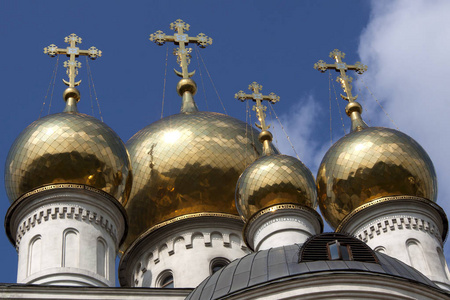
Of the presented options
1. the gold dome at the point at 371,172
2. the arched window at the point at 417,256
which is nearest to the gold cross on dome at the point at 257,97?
the gold dome at the point at 371,172

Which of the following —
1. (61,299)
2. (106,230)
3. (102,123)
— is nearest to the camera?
(61,299)

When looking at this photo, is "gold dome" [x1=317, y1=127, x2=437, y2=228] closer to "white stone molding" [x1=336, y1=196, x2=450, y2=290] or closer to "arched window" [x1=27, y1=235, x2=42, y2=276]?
"white stone molding" [x1=336, y1=196, x2=450, y2=290]

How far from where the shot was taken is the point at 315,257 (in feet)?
41.3

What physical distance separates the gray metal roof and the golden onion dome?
12.7ft

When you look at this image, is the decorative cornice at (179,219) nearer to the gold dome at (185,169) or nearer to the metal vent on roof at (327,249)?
the gold dome at (185,169)

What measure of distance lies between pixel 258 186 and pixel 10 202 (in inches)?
138

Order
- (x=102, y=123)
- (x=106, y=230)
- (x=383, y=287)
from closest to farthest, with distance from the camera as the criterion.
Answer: (x=383, y=287) → (x=106, y=230) → (x=102, y=123)

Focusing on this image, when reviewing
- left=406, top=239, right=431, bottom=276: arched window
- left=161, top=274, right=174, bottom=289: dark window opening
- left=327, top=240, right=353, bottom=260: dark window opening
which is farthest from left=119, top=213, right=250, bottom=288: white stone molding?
left=327, top=240, right=353, bottom=260: dark window opening

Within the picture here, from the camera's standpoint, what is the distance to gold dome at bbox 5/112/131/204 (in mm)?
15992

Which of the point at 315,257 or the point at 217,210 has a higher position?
the point at 217,210

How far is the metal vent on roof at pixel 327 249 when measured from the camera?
12.6 metres

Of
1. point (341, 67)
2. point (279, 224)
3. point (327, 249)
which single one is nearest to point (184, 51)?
point (341, 67)

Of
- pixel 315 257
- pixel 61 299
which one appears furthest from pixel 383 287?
pixel 61 299

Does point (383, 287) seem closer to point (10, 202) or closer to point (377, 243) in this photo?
point (377, 243)
